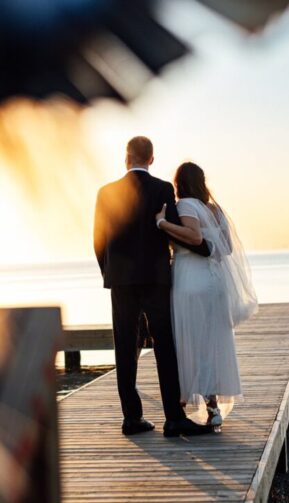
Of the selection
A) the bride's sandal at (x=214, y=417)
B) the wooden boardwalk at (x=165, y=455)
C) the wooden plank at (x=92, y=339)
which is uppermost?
the bride's sandal at (x=214, y=417)

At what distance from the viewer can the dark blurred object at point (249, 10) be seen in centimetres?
89

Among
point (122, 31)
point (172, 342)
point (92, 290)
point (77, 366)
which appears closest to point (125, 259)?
point (172, 342)

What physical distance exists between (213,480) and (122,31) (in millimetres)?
3234

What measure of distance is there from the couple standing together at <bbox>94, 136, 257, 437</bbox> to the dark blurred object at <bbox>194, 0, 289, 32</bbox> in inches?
137

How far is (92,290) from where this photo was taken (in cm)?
4853

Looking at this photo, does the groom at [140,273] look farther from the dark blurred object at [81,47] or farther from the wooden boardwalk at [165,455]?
the dark blurred object at [81,47]

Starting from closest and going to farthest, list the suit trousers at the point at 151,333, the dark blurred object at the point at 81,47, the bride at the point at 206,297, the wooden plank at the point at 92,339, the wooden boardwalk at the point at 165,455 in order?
the dark blurred object at the point at 81,47 < the wooden boardwalk at the point at 165,455 < the suit trousers at the point at 151,333 < the bride at the point at 206,297 < the wooden plank at the point at 92,339

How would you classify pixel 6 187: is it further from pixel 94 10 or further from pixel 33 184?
pixel 94 10

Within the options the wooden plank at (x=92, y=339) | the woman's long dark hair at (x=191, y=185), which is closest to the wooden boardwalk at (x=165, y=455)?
the woman's long dark hair at (x=191, y=185)

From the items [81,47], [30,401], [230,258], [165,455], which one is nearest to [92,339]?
[230,258]

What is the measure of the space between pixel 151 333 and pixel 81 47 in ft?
12.9

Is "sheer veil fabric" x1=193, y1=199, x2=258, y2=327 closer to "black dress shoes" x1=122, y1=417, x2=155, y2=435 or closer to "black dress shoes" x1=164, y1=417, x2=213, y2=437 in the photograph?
"black dress shoes" x1=164, y1=417, x2=213, y2=437

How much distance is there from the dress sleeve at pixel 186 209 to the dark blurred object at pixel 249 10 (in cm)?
380

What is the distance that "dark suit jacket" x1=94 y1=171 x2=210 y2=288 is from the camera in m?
4.36
